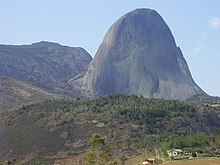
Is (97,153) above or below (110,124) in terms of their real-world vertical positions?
above

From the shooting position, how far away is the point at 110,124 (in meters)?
124

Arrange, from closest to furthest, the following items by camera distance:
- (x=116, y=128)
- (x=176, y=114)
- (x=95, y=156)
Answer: (x=95, y=156), (x=116, y=128), (x=176, y=114)

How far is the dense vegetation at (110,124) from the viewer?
114 metres

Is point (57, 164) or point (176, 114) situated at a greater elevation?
point (176, 114)

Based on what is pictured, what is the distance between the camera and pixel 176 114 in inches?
5157

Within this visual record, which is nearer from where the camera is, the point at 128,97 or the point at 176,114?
the point at 176,114

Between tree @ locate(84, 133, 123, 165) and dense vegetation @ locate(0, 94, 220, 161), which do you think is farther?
dense vegetation @ locate(0, 94, 220, 161)

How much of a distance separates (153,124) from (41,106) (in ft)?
137

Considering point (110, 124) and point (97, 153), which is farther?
point (110, 124)

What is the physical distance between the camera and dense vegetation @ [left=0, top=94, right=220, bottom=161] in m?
114

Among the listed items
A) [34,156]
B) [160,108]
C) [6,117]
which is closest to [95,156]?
[34,156]

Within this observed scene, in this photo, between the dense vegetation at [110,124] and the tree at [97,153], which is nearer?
the tree at [97,153]

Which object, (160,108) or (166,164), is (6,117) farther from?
(166,164)

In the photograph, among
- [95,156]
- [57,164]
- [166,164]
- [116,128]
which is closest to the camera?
[95,156]
